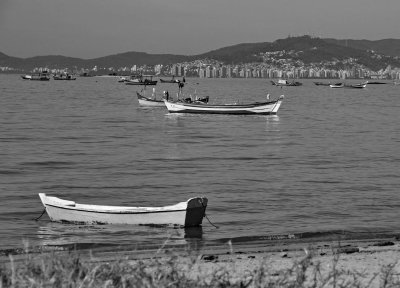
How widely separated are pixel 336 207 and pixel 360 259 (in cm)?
1063

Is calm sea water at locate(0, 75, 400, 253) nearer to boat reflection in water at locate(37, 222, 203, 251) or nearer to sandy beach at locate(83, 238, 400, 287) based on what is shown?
boat reflection in water at locate(37, 222, 203, 251)

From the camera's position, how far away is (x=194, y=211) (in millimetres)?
20797

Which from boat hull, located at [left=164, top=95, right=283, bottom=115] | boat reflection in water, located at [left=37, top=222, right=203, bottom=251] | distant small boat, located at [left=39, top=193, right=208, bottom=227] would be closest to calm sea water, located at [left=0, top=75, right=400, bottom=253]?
boat reflection in water, located at [left=37, top=222, right=203, bottom=251]

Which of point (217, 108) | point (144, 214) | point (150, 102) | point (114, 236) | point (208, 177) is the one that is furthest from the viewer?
point (150, 102)

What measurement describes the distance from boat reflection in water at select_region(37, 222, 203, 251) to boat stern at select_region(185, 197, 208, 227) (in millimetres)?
183

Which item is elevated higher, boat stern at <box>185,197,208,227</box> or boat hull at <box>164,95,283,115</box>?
boat stern at <box>185,197,208,227</box>

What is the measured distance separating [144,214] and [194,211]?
129cm

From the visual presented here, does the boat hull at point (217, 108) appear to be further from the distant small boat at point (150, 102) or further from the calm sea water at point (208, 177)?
the distant small boat at point (150, 102)

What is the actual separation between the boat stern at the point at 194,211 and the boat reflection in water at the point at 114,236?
0.18 metres

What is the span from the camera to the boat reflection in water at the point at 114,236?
18.6 metres

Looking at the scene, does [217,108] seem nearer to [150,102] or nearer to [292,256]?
[150,102]

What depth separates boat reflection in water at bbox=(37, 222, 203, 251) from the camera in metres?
18.6

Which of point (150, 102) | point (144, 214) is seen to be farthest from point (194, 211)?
point (150, 102)

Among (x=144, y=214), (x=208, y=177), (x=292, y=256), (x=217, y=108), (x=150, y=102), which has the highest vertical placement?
(x=292, y=256)
